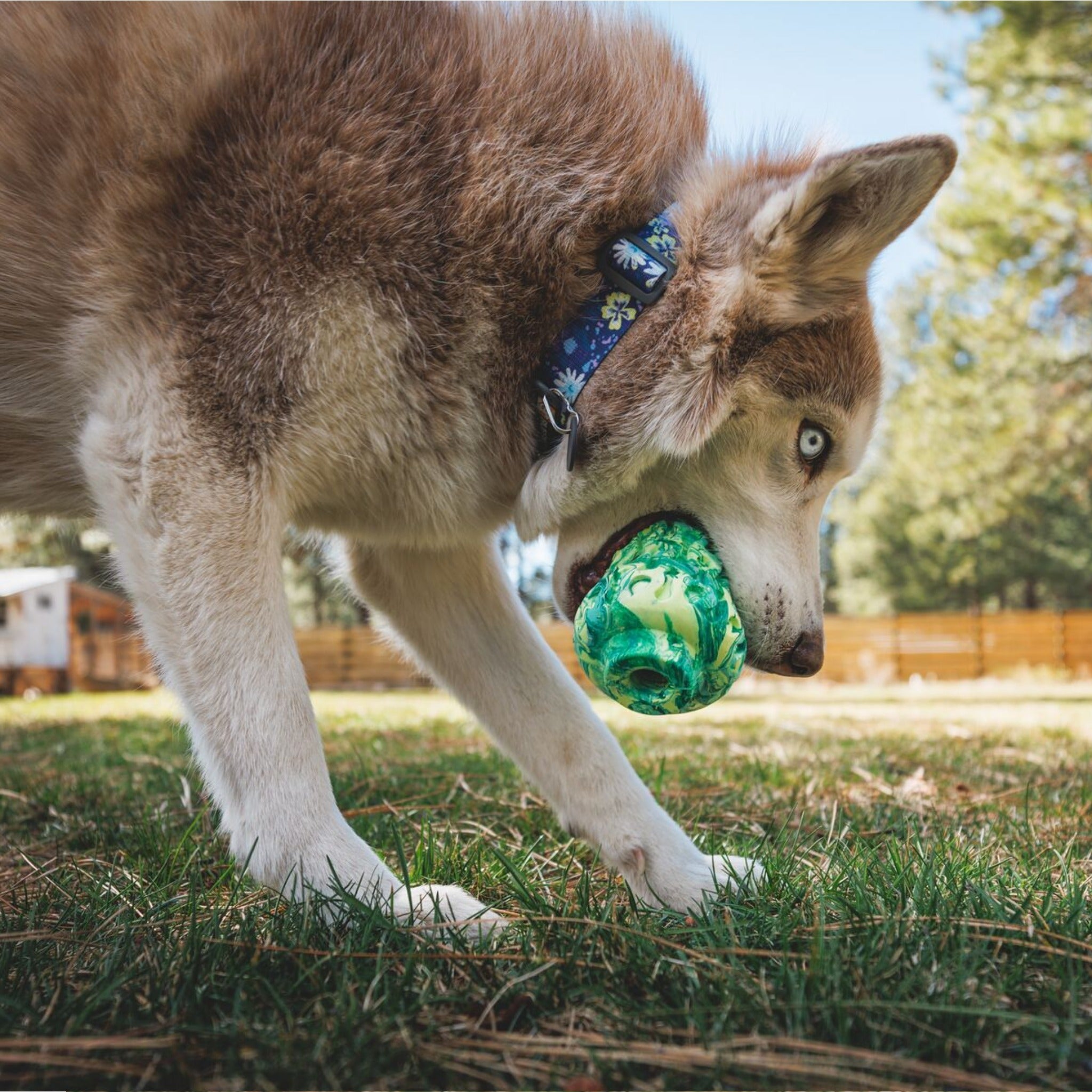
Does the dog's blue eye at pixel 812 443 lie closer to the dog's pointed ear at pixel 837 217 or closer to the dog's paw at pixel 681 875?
the dog's pointed ear at pixel 837 217

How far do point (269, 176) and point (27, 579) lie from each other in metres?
18.2

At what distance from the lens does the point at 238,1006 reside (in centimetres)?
124

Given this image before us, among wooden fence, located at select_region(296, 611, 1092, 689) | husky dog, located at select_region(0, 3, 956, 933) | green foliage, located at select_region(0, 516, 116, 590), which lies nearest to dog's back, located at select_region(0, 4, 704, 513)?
husky dog, located at select_region(0, 3, 956, 933)

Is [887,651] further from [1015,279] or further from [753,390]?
[753,390]

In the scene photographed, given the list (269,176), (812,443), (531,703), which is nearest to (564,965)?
(531,703)

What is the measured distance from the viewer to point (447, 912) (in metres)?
1.70

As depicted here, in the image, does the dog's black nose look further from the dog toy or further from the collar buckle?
the collar buckle

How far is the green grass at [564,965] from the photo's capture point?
113 cm

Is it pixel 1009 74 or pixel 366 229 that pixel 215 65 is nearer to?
pixel 366 229

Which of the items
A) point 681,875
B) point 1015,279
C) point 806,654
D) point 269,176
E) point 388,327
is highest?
point 1015,279

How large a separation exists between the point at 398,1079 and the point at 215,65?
1.91 m

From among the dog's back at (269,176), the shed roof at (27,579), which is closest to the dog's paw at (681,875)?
the dog's back at (269,176)

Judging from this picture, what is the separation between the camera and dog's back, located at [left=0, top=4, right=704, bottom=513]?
6.23 ft

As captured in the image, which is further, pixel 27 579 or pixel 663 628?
pixel 27 579
